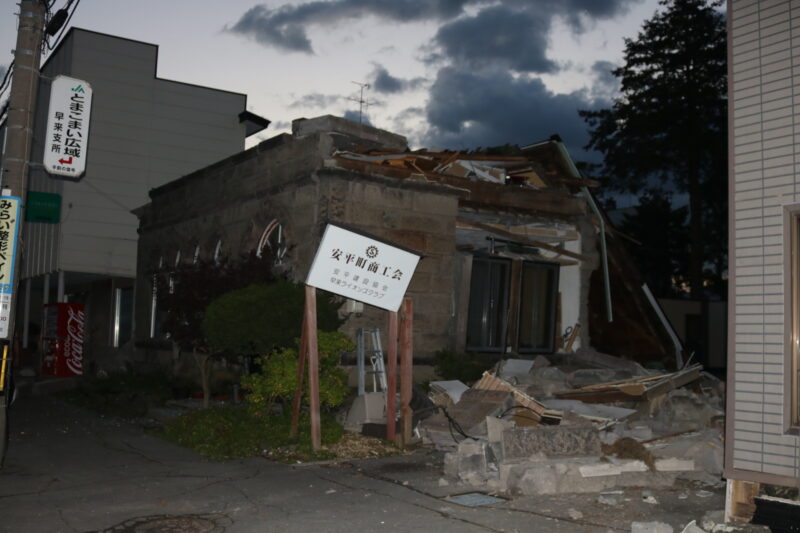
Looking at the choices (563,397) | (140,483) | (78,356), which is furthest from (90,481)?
(78,356)

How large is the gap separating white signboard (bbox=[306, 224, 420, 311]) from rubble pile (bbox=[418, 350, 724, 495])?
2059mm

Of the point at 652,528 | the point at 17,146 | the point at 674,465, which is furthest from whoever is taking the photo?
the point at 17,146

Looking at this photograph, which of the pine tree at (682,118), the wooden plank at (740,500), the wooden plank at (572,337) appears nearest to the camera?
the wooden plank at (740,500)

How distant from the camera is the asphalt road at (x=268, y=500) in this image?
6602 millimetres

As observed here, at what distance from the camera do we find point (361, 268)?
9.67m

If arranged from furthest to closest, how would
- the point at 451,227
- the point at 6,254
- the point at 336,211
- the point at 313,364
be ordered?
the point at 451,227, the point at 336,211, the point at 313,364, the point at 6,254

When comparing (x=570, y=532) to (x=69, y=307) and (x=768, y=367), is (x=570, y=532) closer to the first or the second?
(x=768, y=367)

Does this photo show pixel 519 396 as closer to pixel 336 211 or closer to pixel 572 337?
pixel 336 211

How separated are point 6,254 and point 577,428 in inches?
298

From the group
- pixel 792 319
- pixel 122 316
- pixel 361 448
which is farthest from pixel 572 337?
pixel 122 316

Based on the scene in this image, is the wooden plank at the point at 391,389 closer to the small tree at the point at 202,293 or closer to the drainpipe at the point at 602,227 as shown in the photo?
the small tree at the point at 202,293

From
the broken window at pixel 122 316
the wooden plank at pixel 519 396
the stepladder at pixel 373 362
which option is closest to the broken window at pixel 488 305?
the stepladder at pixel 373 362

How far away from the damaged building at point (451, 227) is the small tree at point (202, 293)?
0.67 m

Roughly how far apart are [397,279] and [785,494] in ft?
17.6
